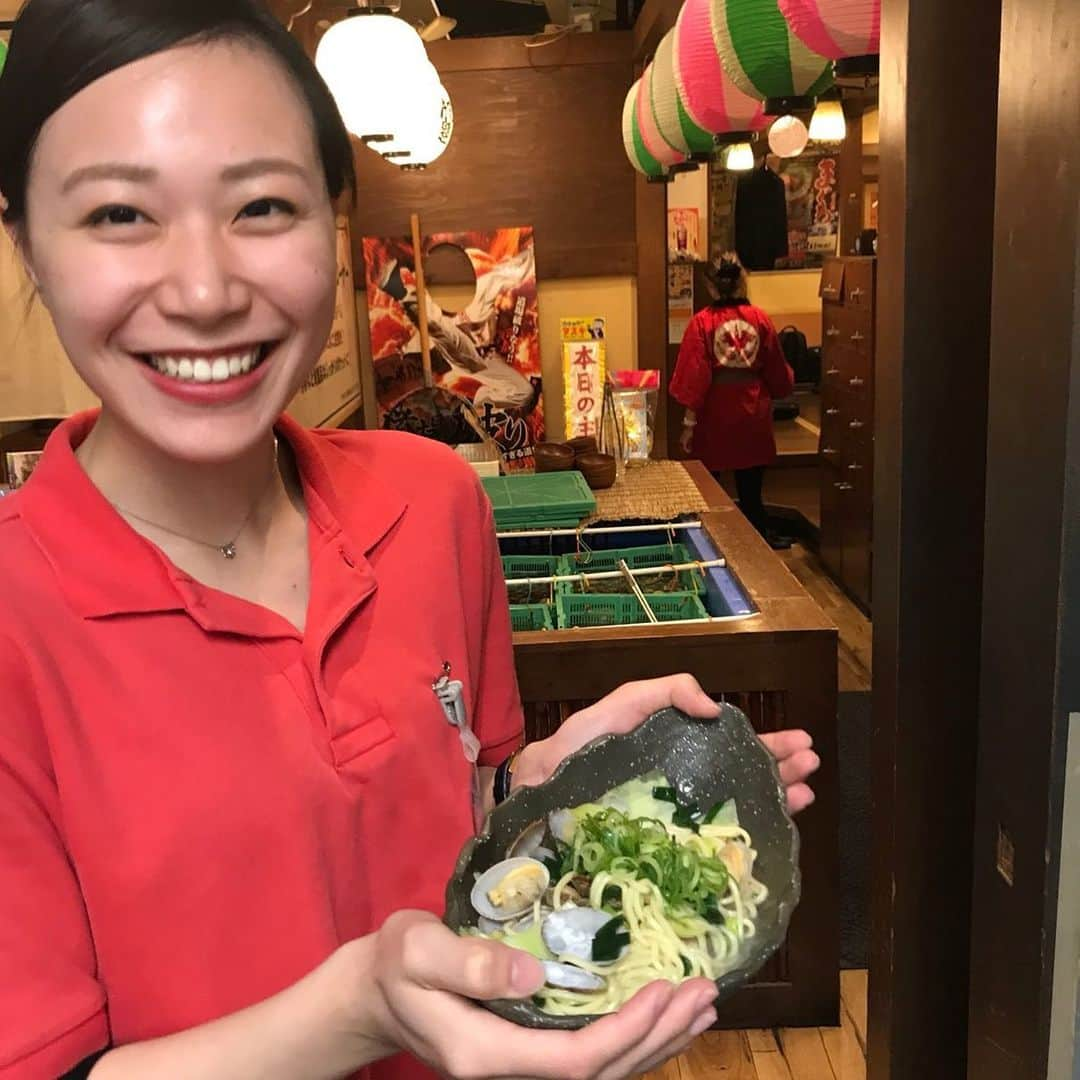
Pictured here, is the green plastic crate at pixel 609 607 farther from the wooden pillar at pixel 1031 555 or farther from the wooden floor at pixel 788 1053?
the wooden pillar at pixel 1031 555

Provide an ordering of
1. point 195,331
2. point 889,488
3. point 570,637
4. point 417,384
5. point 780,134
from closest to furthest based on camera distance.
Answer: point 195,331 → point 889,488 → point 570,637 → point 780,134 → point 417,384

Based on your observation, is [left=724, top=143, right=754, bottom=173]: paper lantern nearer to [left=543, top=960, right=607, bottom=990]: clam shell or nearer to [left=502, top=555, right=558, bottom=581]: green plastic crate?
[left=502, top=555, right=558, bottom=581]: green plastic crate

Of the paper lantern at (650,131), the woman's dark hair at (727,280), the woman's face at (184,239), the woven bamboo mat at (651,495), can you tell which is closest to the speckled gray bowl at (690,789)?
the woman's face at (184,239)

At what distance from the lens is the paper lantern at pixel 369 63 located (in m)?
3.31

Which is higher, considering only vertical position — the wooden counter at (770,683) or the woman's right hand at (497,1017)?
the woman's right hand at (497,1017)

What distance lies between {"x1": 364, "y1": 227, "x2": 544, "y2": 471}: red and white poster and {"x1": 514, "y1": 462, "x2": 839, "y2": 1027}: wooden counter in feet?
11.0

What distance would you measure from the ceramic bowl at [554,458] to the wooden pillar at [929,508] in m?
2.72

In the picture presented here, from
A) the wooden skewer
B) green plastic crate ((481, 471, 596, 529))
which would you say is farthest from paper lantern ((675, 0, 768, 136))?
the wooden skewer

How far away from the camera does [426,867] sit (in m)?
1.30

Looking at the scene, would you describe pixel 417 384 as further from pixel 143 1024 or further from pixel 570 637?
pixel 143 1024

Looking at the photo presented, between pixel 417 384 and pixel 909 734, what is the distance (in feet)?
16.0

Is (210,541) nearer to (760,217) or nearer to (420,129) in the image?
(420,129)

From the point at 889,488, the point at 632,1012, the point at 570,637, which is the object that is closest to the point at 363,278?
the point at 570,637

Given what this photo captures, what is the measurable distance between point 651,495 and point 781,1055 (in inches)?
79.2
